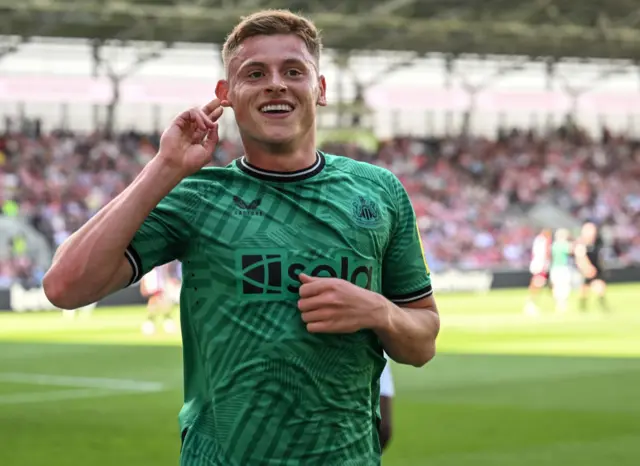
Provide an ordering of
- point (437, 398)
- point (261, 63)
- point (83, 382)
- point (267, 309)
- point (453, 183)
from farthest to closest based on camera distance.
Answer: point (453, 183) → point (83, 382) → point (437, 398) → point (261, 63) → point (267, 309)

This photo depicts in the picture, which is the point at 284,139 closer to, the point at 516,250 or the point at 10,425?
the point at 10,425

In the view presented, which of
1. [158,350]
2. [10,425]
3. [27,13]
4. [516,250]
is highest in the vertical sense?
[27,13]

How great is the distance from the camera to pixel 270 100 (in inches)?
137

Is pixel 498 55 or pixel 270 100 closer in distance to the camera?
pixel 270 100

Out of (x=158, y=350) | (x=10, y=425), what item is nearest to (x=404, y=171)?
(x=158, y=350)

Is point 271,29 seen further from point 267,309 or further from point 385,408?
point 385,408

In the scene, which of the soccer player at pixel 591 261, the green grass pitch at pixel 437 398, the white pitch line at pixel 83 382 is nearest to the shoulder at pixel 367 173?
the green grass pitch at pixel 437 398

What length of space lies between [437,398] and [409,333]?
11775mm

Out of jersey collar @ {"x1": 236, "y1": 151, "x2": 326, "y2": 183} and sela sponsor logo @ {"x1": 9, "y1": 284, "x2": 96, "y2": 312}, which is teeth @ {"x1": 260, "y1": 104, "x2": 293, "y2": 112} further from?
sela sponsor logo @ {"x1": 9, "y1": 284, "x2": 96, "y2": 312}

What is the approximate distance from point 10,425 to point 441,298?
2648 centimetres

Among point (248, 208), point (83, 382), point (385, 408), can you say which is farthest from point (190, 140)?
point (83, 382)

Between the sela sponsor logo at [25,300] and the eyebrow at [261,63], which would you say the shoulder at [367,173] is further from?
the sela sponsor logo at [25,300]

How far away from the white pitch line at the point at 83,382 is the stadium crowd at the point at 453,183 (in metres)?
16.0

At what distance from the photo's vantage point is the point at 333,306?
10.9 ft
